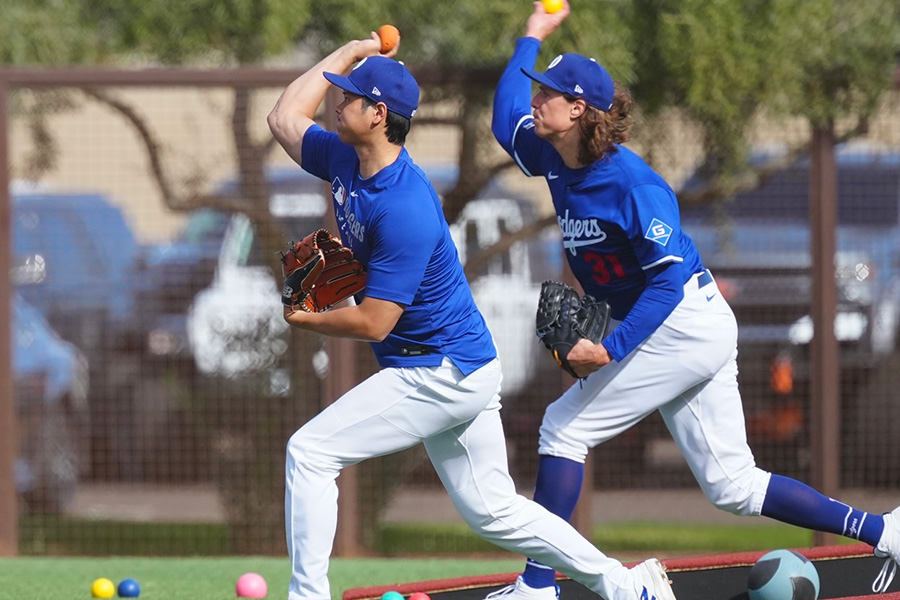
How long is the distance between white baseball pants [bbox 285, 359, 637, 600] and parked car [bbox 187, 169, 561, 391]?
2.90 meters

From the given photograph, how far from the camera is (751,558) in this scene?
542 centimetres

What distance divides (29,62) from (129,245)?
1.23 metres

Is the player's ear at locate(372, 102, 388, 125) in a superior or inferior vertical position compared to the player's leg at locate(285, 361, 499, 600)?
superior

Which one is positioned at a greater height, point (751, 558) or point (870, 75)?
point (870, 75)

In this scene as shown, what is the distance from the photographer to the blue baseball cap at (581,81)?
15.1 feet

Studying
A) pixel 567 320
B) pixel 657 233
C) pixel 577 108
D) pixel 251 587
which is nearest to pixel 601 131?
pixel 577 108

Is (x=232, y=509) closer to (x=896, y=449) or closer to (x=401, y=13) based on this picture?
(x=401, y=13)

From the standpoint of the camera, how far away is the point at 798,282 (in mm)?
7395

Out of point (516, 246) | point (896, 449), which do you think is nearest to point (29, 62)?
point (516, 246)

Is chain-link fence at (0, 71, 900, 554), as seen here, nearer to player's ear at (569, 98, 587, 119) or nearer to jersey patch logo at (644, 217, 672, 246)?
player's ear at (569, 98, 587, 119)

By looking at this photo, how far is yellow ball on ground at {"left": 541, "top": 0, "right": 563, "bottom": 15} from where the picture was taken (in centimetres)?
540

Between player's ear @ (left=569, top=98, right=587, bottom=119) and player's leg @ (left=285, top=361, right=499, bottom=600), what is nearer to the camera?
player's leg @ (left=285, top=361, right=499, bottom=600)

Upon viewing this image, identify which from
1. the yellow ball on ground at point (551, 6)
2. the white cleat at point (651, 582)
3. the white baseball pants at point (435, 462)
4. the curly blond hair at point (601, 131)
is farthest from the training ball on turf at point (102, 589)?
the yellow ball on ground at point (551, 6)

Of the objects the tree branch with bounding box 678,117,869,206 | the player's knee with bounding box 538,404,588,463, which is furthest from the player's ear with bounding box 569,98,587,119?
the tree branch with bounding box 678,117,869,206
